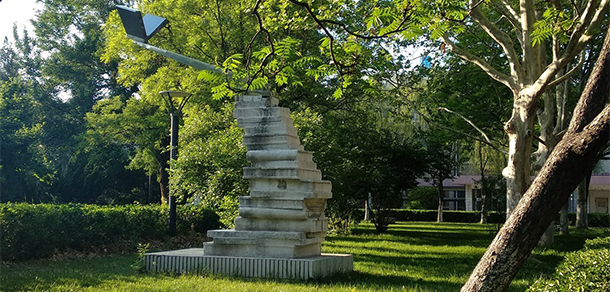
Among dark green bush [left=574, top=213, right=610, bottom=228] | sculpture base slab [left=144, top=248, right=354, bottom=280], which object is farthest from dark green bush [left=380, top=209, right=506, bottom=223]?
sculpture base slab [left=144, top=248, right=354, bottom=280]

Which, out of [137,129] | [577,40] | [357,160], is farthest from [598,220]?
[577,40]

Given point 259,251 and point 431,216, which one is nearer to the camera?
point 259,251

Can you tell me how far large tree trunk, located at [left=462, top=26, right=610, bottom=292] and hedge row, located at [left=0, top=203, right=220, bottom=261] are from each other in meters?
12.1

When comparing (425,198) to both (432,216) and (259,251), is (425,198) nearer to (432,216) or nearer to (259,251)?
(432,216)

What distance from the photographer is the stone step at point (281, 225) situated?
36.4ft

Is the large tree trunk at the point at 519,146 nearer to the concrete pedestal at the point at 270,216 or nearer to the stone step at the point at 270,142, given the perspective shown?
the concrete pedestal at the point at 270,216

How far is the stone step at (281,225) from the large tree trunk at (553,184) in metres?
6.20

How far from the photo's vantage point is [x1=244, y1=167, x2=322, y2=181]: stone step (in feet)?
36.6

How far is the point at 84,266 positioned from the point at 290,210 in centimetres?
514

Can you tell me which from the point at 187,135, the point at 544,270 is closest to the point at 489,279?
the point at 544,270

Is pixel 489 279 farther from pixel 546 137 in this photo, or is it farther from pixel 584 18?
pixel 546 137

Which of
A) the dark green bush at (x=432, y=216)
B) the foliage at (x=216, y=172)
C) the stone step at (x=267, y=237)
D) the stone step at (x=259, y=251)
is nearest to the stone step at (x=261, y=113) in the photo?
the stone step at (x=267, y=237)

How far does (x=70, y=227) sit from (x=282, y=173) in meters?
7.47

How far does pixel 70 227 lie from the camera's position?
1562cm
